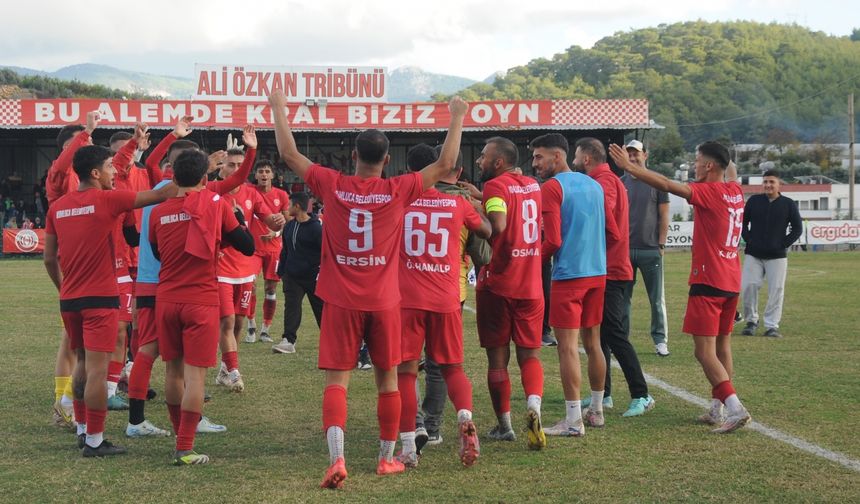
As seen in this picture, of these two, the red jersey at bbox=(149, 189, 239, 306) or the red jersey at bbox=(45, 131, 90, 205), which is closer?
the red jersey at bbox=(149, 189, 239, 306)

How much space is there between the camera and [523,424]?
734cm

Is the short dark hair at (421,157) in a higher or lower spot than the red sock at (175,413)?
higher

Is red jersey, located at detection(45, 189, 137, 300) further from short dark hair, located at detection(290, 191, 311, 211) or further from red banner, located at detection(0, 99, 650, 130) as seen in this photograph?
red banner, located at detection(0, 99, 650, 130)

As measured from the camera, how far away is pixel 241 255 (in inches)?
370

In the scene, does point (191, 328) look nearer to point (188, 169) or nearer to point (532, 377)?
point (188, 169)

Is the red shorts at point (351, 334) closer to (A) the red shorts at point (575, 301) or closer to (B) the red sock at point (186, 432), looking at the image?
(B) the red sock at point (186, 432)

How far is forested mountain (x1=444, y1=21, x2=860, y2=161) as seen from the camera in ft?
385

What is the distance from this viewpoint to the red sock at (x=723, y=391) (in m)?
7.06

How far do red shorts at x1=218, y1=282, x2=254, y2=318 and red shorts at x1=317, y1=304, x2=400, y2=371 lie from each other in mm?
3270

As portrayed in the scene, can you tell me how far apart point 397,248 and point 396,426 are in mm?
1133

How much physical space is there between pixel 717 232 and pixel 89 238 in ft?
15.1

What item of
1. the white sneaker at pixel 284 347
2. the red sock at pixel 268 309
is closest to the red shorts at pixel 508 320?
the white sneaker at pixel 284 347

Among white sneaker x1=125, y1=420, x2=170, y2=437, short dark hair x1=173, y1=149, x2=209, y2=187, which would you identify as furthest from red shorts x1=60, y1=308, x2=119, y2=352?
short dark hair x1=173, y1=149, x2=209, y2=187

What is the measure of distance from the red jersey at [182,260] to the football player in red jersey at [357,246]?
751 millimetres
